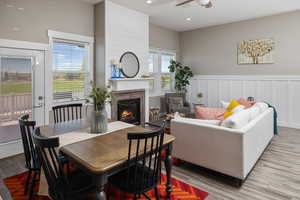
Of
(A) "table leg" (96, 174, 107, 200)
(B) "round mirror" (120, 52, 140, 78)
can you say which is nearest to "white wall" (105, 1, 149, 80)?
(B) "round mirror" (120, 52, 140, 78)

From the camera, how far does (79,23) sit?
425 cm

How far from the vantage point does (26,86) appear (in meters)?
3.55

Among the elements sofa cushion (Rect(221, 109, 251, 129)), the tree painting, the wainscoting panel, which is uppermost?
the tree painting

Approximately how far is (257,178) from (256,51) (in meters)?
4.32

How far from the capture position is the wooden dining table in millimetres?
1482

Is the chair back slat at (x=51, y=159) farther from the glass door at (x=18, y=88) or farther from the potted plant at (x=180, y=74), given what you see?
the potted plant at (x=180, y=74)

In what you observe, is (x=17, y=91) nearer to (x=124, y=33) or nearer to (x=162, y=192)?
(x=124, y=33)

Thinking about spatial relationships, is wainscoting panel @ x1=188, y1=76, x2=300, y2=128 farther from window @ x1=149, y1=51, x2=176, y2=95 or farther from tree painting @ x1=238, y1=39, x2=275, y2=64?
window @ x1=149, y1=51, x2=176, y2=95

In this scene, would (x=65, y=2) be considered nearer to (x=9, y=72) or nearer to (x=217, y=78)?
(x=9, y=72)

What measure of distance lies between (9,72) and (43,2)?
1.53 m

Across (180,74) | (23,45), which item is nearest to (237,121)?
(23,45)

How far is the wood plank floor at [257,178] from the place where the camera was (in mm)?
2311

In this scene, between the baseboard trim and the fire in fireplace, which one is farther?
the fire in fireplace

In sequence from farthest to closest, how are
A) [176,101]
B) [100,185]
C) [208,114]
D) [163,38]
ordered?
[163,38] → [176,101] → [208,114] → [100,185]
